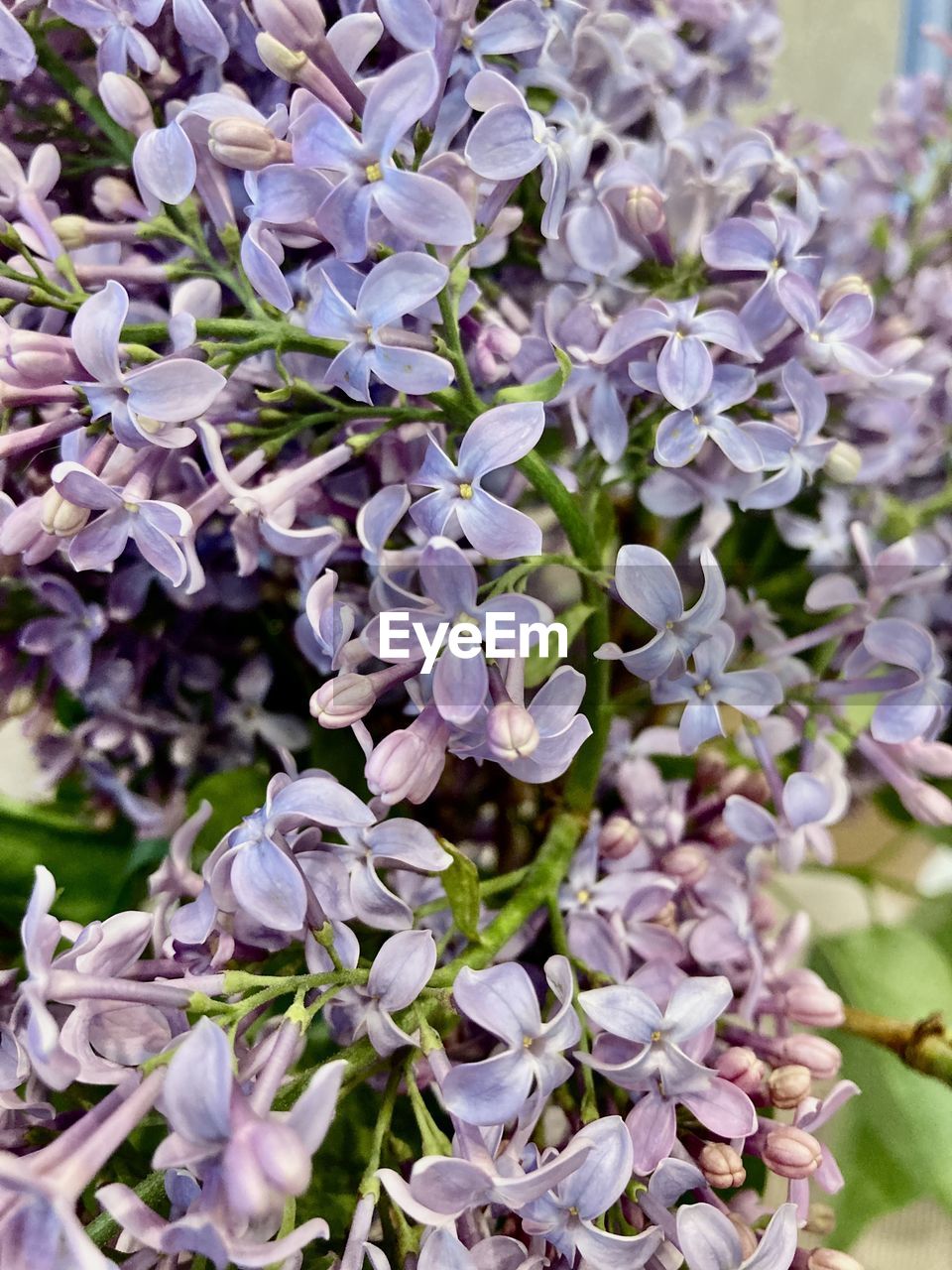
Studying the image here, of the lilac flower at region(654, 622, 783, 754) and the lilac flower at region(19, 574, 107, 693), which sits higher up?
the lilac flower at region(654, 622, 783, 754)

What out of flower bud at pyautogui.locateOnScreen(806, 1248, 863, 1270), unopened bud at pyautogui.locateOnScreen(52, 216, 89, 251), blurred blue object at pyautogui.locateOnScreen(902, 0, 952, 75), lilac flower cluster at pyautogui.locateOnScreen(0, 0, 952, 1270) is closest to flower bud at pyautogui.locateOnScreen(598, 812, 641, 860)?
lilac flower cluster at pyautogui.locateOnScreen(0, 0, 952, 1270)

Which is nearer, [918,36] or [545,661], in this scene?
[545,661]

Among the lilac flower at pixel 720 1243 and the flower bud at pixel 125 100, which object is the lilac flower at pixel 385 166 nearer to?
the flower bud at pixel 125 100

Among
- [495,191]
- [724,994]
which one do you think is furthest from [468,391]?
[724,994]

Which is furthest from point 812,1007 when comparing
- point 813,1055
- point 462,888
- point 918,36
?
point 918,36

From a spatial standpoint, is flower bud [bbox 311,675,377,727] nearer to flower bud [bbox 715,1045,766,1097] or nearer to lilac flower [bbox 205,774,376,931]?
lilac flower [bbox 205,774,376,931]

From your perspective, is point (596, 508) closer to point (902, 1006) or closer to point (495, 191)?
point (495, 191)

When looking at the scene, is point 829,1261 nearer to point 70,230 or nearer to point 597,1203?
point 597,1203
